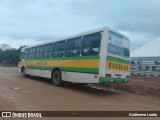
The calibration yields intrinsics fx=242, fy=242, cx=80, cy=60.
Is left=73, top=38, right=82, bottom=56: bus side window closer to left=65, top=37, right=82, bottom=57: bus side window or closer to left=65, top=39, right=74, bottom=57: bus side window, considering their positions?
left=65, top=37, right=82, bottom=57: bus side window

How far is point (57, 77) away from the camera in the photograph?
48.1ft

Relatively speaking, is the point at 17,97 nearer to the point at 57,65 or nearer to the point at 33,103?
the point at 33,103

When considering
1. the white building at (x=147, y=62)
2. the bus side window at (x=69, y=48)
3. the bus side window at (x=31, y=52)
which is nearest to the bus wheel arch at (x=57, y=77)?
the bus side window at (x=69, y=48)

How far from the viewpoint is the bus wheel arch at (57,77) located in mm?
14291

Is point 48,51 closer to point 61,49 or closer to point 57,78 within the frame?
point 61,49

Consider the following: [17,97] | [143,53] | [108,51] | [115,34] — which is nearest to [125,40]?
[115,34]

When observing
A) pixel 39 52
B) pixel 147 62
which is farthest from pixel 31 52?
pixel 147 62

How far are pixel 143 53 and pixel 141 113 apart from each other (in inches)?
742

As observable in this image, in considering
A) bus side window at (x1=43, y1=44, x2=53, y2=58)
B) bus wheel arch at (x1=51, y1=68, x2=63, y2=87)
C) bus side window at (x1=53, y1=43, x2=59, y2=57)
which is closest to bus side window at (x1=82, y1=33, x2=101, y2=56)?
bus wheel arch at (x1=51, y1=68, x2=63, y2=87)

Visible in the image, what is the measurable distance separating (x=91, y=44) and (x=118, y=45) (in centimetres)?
147

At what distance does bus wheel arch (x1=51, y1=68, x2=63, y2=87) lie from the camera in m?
14.3

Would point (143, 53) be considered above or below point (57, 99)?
above

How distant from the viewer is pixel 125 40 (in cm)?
1297

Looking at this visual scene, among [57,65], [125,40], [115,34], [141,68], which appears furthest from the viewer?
[141,68]
